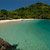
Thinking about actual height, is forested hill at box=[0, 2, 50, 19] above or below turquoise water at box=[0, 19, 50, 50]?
above

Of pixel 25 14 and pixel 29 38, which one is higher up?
pixel 25 14

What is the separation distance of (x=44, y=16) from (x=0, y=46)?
9170 centimetres

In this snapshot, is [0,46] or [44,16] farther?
[44,16]

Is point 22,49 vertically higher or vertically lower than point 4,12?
lower

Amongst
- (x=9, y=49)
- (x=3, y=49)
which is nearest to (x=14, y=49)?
(x=9, y=49)

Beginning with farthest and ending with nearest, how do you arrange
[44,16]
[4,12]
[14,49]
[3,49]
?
[44,16] → [4,12] → [14,49] → [3,49]

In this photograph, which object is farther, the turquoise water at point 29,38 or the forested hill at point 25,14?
the forested hill at point 25,14

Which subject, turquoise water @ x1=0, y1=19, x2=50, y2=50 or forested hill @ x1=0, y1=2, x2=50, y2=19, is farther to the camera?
forested hill @ x1=0, y1=2, x2=50, y2=19

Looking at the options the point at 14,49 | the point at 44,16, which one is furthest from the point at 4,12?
the point at 14,49

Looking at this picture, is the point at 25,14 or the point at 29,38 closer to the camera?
the point at 29,38

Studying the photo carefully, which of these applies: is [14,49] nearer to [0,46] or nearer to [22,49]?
[22,49]

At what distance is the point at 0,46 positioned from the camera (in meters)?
10.1

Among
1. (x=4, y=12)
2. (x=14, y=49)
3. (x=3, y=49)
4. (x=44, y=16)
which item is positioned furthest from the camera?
(x=44, y=16)

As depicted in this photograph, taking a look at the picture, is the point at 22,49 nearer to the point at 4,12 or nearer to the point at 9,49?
the point at 9,49
